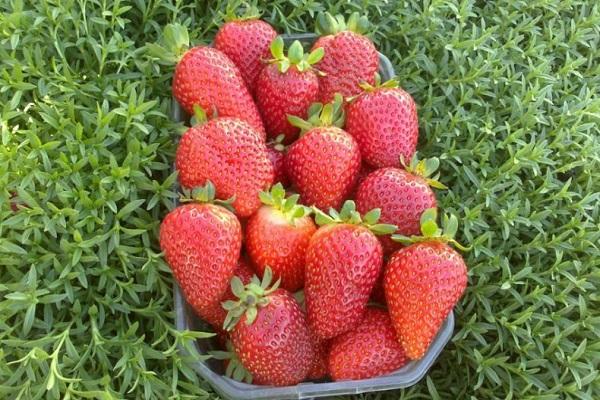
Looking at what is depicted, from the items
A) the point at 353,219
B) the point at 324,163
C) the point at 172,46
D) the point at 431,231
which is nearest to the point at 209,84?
the point at 172,46

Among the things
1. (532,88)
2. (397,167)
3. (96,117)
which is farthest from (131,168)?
(532,88)

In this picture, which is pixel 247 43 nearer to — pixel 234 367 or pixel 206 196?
pixel 206 196

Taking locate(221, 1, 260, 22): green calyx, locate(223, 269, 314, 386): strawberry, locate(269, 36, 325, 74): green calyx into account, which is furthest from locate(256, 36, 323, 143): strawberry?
locate(223, 269, 314, 386): strawberry

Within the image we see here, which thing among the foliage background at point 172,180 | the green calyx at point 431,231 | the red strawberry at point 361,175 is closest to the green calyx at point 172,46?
the foliage background at point 172,180

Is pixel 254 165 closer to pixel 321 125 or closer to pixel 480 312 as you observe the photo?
pixel 321 125

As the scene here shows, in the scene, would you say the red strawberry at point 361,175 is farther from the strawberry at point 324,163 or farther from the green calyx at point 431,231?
the green calyx at point 431,231

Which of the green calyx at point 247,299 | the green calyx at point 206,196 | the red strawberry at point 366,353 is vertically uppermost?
the green calyx at point 206,196
